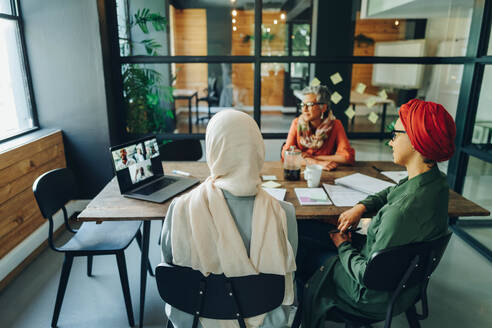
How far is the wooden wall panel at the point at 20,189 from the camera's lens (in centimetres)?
235

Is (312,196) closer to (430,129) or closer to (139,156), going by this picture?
(430,129)

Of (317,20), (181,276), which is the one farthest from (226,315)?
(317,20)

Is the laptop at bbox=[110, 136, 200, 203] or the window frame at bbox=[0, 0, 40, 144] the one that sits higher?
the window frame at bbox=[0, 0, 40, 144]

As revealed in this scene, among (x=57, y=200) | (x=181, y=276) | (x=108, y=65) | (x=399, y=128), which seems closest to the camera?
(x=181, y=276)

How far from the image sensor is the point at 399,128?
4.55 feet

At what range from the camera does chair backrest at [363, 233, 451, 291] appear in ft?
3.97

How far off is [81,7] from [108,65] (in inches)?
19.9

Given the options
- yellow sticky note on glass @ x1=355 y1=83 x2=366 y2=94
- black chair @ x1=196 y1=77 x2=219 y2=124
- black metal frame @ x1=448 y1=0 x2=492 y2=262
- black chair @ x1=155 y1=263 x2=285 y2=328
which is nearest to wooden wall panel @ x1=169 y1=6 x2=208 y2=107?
black chair @ x1=196 y1=77 x2=219 y2=124

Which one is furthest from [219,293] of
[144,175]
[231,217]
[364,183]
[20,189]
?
[20,189]

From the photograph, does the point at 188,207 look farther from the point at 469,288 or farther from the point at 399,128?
the point at 469,288

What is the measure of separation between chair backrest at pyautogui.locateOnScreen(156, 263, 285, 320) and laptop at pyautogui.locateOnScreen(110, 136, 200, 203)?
0.64 m

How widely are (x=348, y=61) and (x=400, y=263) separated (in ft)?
8.02

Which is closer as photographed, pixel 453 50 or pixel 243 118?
pixel 243 118

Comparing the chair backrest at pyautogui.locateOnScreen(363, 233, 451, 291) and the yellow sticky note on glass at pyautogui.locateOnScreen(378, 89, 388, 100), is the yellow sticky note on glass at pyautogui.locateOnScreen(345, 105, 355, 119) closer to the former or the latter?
the yellow sticky note on glass at pyautogui.locateOnScreen(378, 89, 388, 100)
